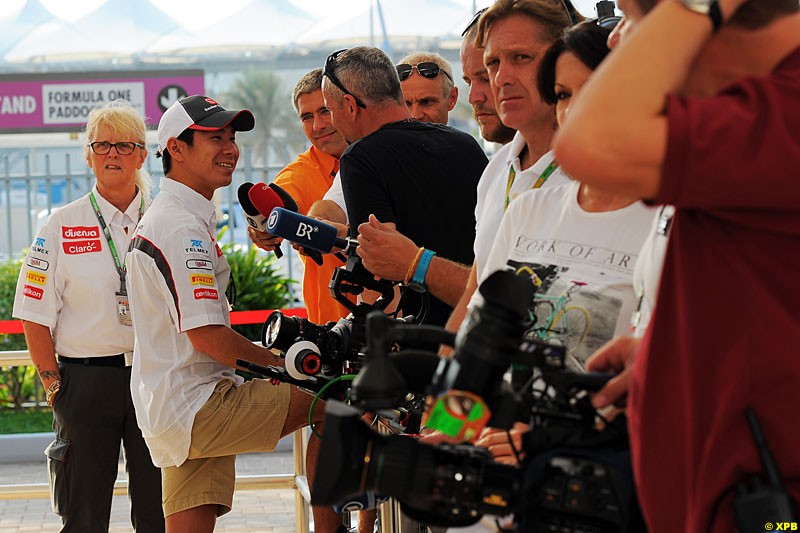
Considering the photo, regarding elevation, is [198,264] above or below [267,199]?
below

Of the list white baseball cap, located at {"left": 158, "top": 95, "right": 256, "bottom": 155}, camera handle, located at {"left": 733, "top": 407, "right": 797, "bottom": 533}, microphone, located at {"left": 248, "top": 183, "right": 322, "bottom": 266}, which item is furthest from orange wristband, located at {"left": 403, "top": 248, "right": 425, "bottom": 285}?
camera handle, located at {"left": 733, "top": 407, "right": 797, "bottom": 533}

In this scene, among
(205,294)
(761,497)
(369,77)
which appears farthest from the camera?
(369,77)

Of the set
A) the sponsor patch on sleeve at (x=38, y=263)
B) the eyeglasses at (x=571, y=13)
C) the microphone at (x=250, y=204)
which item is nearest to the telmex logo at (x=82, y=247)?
the sponsor patch on sleeve at (x=38, y=263)

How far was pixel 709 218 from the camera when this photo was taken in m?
1.41

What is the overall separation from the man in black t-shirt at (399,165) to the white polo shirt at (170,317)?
59cm

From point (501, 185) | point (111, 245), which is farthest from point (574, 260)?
point (111, 245)

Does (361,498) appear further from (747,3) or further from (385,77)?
(747,3)

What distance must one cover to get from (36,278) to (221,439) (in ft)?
4.52

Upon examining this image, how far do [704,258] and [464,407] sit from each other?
37 centimetres

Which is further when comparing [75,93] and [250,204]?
[75,93]

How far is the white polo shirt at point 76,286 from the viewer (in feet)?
15.2

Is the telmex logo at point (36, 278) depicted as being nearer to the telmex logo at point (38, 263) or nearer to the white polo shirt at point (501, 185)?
the telmex logo at point (38, 263)

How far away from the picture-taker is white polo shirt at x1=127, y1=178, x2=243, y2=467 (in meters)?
3.74

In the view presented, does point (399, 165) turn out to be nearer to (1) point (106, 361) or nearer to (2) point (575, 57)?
(2) point (575, 57)
